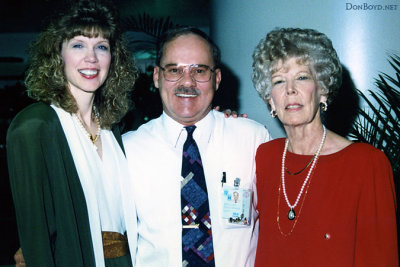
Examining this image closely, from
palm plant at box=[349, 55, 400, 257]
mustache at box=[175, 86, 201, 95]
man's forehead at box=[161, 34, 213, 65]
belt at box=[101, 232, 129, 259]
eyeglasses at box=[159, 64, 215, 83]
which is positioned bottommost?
belt at box=[101, 232, 129, 259]

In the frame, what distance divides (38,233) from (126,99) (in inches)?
48.0

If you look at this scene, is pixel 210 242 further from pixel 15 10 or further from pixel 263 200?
pixel 15 10

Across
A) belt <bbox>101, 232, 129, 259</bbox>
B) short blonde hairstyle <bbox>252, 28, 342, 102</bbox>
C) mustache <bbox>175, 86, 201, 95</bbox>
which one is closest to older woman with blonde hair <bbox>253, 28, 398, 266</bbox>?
short blonde hairstyle <bbox>252, 28, 342, 102</bbox>

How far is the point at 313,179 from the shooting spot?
1.92 metres

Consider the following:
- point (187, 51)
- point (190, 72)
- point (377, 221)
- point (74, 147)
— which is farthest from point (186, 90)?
point (377, 221)

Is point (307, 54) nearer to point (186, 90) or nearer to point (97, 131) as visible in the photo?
point (186, 90)

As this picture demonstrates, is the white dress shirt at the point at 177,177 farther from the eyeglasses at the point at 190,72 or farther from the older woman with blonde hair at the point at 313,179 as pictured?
the eyeglasses at the point at 190,72

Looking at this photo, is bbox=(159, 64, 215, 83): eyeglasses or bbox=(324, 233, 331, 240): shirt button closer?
bbox=(324, 233, 331, 240): shirt button

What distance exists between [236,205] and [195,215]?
0.25 metres

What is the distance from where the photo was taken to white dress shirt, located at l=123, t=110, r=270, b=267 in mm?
2184

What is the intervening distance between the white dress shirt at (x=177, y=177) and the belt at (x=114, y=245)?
0.29 feet

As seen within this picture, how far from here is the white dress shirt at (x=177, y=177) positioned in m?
2.18

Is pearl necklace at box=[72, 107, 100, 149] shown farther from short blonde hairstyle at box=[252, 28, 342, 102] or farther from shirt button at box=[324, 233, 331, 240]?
shirt button at box=[324, 233, 331, 240]

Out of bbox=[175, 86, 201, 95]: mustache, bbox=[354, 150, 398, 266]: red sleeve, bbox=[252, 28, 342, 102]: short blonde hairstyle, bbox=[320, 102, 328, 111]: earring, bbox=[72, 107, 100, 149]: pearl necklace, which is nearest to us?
bbox=[354, 150, 398, 266]: red sleeve
